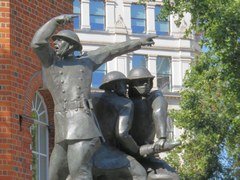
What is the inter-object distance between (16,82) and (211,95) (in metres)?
15.2

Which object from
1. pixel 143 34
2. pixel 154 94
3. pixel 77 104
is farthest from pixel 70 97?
pixel 143 34

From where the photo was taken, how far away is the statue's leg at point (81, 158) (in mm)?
9883

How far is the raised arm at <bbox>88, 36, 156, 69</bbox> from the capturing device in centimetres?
1050

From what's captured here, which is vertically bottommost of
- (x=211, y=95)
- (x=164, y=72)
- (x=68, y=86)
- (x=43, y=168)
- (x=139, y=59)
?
(x=164, y=72)

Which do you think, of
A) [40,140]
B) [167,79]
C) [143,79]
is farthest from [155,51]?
[143,79]

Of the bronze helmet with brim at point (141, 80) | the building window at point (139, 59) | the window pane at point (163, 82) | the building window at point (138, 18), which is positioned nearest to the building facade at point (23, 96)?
the bronze helmet with brim at point (141, 80)

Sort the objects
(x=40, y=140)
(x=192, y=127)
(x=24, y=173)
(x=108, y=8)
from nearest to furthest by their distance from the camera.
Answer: (x=24, y=173) → (x=40, y=140) → (x=192, y=127) → (x=108, y=8)

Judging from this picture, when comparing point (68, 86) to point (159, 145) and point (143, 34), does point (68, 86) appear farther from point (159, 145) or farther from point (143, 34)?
point (143, 34)

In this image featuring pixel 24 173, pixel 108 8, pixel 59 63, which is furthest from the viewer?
pixel 108 8

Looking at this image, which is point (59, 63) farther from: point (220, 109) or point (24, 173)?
point (220, 109)

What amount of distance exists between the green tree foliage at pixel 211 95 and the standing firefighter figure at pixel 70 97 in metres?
13.5

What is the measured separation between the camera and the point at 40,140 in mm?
16125

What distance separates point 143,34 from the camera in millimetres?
52000

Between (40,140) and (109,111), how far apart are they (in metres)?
5.79
